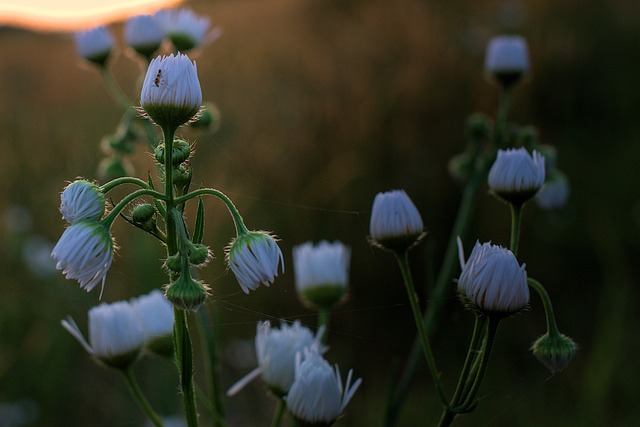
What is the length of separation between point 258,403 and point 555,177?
5.53 ft

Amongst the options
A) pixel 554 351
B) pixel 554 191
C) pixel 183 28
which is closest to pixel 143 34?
pixel 183 28

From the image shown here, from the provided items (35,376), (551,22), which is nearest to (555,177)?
(35,376)

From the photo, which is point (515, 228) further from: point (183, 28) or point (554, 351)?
point (183, 28)

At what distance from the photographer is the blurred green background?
2.60 m

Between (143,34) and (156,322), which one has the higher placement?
(143,34)

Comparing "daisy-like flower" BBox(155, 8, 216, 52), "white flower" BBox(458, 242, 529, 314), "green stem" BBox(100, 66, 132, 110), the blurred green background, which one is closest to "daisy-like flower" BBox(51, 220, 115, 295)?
"white flower" BBox(458, 242, 529, 314)

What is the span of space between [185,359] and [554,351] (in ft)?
1.40

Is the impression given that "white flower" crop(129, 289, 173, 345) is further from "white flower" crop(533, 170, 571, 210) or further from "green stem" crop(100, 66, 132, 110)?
"white flower" crop(533, 170, 571, 210)

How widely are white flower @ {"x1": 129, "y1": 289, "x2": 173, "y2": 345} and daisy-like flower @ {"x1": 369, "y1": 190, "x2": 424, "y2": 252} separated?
337 mm

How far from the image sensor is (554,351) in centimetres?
85

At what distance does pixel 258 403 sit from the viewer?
2.79m

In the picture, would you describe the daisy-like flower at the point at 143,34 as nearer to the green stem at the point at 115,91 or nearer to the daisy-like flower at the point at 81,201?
the green stem at the point at 115,91

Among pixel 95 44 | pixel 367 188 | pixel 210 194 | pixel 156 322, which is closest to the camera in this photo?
pixel 210 194

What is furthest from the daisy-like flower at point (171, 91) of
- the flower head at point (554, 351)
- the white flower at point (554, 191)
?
the white flower at point (554, 191)
